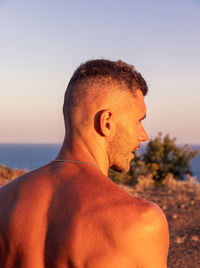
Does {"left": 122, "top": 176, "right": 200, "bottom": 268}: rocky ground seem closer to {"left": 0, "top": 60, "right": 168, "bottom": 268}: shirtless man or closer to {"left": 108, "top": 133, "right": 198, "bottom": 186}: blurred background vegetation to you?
{"left": 108, "top": 133, "right": 198, "bottom": 186}: blurred background vegetation

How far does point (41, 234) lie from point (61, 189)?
225 millimetres

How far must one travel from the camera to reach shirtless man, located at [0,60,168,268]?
144 cm

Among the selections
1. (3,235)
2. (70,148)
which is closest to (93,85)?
(70,148)

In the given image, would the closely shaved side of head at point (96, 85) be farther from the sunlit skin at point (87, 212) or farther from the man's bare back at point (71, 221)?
the man's bare back at point (71, 221)

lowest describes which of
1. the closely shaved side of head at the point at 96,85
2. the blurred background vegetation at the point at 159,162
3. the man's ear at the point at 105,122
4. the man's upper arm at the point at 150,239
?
the blurred background vegetation at the point at 159,162

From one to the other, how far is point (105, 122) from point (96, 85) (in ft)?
0.77

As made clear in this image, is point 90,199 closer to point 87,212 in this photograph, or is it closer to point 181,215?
point 87,212

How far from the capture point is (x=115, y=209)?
4.78 ft

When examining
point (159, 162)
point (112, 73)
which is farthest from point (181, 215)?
point (159, 162)

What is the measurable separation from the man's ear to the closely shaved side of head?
0.22 ft

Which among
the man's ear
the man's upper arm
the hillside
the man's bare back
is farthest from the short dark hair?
the hillside

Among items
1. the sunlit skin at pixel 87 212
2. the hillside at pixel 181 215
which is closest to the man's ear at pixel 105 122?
the sunlit skin at pixel 87 212

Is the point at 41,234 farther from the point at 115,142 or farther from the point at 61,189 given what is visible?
the point at 115,142

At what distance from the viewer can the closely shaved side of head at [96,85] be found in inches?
73.0
